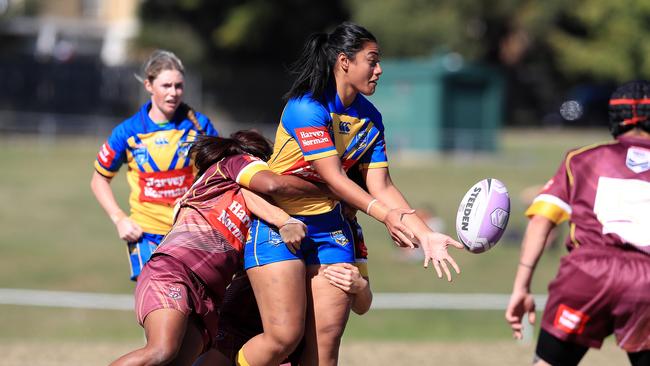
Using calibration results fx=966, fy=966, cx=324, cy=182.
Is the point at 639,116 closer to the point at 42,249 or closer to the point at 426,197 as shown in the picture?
the point at 42,249

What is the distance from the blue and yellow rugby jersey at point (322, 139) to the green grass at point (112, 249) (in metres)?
7.93

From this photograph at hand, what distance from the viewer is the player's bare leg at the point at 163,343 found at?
4785mm

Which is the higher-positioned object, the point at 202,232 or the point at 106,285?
the point at 202,232

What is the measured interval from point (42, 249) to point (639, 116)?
14.4 meters

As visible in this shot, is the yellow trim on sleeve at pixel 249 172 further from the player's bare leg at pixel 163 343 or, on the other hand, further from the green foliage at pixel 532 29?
the green foliage at pixel 532 29

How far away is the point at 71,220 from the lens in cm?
1981

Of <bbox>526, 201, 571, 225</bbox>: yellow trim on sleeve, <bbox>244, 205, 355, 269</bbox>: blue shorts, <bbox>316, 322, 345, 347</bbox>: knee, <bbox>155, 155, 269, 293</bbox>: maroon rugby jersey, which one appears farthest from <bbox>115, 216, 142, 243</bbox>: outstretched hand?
<bbox>526, 201, 571, 225</bbox>: yellow trim on sleeve

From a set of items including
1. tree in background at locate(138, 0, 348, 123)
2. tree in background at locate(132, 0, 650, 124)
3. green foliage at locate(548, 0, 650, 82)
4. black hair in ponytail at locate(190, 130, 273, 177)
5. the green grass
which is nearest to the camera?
black hair in ponytail at locate(190, 130, 273, 177)

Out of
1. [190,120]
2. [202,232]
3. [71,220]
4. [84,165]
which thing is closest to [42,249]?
[71,220]

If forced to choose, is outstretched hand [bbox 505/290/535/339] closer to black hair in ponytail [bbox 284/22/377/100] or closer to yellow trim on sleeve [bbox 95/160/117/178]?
black hair in ponytail [bbox 284/22/377/100]

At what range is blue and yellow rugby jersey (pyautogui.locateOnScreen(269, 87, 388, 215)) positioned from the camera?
5.13 m

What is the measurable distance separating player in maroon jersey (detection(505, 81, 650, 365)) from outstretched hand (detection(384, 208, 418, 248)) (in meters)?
0.64

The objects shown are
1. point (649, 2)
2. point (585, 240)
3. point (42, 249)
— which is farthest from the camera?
point (649, 2)

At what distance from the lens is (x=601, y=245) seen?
493cm
